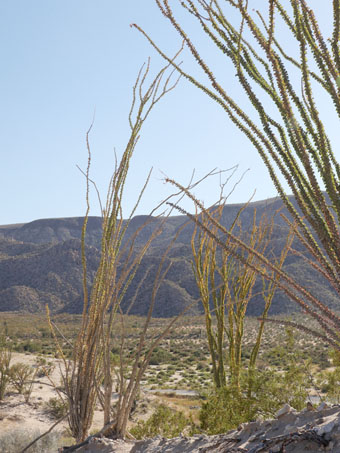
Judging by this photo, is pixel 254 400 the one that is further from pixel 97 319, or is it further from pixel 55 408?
pixel 55 408

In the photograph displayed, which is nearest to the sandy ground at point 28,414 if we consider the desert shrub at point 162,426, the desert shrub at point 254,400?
the desert shrub at point 162,426

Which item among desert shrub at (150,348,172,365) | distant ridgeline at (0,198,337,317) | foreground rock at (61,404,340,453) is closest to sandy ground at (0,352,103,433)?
foreground rock at (61,404,340,453)

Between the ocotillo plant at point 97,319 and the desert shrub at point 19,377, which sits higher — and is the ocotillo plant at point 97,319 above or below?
above

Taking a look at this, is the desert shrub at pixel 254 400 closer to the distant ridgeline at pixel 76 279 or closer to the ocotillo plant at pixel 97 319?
the ocotillo plant at pixel 97 319

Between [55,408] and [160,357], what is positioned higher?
[55,408]

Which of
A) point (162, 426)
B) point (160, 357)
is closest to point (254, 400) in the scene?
point (162, 426)

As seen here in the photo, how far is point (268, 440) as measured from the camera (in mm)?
1739

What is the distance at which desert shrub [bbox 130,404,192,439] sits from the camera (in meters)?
3.56

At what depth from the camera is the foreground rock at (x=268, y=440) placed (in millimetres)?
1630

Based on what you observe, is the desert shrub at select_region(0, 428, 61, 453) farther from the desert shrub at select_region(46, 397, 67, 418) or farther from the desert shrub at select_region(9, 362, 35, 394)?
the desert shrub at select_region(9, 362, 35, 394)

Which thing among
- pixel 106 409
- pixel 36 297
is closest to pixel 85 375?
pixel 106 409

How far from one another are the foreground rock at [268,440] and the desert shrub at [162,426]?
1.25 m

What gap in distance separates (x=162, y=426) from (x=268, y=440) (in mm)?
2413

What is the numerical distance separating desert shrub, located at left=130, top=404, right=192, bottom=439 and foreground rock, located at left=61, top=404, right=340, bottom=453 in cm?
125
